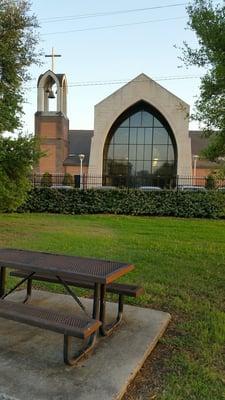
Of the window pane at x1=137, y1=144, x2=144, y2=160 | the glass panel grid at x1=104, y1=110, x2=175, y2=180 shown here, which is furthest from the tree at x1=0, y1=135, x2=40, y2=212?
the window pane at x1=137, y1=144, x2=144, y2=160

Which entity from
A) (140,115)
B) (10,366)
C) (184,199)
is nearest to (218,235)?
(184,199)

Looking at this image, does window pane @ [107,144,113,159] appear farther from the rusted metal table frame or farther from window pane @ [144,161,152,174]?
the rusted metal table frame

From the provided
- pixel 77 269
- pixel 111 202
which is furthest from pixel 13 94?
pixel 77 269

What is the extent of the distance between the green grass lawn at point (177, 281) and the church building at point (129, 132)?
93.5 feet

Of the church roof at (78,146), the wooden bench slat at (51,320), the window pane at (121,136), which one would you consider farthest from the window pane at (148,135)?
the wooden bench slat at (51,320)

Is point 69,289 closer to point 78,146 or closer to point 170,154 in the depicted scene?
point 170,154

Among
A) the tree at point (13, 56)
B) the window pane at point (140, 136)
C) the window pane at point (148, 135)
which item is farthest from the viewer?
the window pane at point (148, 135)

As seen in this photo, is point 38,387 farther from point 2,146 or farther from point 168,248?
point 2,146

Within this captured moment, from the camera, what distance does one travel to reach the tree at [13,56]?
12492 millimetres

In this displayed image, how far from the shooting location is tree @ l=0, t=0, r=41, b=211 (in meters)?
12.5

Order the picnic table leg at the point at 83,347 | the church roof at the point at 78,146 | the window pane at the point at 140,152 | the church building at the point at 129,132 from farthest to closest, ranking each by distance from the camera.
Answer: the church roof at the point at 78,146, the window pane at the point at 140,152, the church building at the point at 129,132, the picnic table leg at the point at 83,347

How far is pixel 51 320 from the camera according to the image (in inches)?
129

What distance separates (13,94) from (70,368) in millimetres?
11317

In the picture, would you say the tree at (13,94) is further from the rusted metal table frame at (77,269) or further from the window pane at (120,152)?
the window pane at (120,152)
